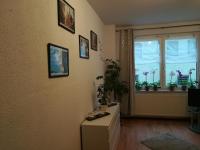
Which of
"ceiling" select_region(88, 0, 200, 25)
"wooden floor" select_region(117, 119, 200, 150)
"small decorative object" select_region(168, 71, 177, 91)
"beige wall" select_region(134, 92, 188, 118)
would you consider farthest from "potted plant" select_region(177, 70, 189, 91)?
"ceiling" select_region(88, 0, 200, 25)

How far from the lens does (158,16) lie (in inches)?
155

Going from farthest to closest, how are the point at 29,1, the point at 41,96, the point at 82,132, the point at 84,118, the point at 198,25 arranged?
1. the point at 198,25
2. the point at 84,118
3. the point at 82,132
4. the point at 41,96
5. the point at 29,1

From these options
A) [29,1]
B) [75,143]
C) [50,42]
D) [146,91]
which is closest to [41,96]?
[50,42]

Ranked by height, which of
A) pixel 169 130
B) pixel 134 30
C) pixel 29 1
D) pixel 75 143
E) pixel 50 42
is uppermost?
pixel 134 30

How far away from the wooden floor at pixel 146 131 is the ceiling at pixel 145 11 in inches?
97.8

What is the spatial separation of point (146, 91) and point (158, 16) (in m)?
1.91

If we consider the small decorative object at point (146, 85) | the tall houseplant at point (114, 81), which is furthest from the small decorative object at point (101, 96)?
the small decorative object at point (146, 85)

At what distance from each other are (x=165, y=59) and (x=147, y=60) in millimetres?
459

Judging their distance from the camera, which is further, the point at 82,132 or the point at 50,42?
the point at 82,132

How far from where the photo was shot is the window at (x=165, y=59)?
462 centimetres

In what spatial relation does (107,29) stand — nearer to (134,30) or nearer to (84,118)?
(134,30)

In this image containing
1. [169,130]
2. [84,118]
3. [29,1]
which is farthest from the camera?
[169,130]

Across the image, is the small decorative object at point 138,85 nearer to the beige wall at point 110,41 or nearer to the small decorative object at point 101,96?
the beige wall at point 110,41

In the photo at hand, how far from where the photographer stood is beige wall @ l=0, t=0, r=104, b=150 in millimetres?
1109
